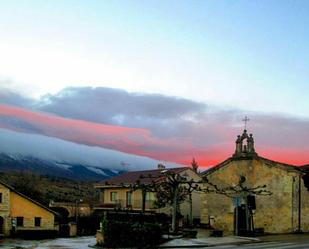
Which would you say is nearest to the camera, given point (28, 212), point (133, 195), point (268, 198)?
point (268, 198)

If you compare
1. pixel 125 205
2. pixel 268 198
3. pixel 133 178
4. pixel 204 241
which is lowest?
pixel 204 241

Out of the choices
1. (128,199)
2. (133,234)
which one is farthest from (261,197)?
(128,199)

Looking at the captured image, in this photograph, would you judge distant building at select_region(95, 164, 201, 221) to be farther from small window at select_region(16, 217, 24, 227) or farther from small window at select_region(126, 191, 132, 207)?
small window at select_region(16, 217, 24, 227)

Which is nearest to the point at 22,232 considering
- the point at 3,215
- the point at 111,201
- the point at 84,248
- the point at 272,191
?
the point at 3,215

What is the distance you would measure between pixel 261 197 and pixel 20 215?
27349 mm

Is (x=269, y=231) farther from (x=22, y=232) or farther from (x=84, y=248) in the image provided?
(x=22, y=232)

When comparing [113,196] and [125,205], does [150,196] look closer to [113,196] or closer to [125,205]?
[125,205]

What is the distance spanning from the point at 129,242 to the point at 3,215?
27.3 metres

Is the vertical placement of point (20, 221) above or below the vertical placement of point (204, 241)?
below

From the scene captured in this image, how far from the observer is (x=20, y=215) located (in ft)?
210

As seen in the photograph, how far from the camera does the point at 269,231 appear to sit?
2046 inches

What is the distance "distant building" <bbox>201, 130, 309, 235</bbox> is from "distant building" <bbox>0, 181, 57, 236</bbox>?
1944 cm

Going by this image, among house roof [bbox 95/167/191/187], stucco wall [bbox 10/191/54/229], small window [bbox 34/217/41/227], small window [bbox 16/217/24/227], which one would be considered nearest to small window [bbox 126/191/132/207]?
house roof [bbox 95/167/191/187]

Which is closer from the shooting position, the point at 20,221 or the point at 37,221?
the point at 20,221
